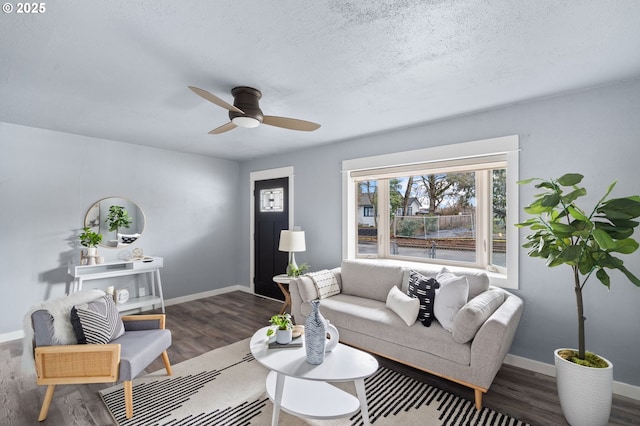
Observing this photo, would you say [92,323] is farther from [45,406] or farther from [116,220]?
[116,220]

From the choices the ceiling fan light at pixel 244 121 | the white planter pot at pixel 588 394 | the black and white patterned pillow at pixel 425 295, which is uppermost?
the ceiling fan light at pixel 244 121

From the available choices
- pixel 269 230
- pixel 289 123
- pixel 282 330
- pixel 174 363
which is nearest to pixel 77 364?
pixel 174 363

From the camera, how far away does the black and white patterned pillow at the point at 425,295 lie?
261 centimetres

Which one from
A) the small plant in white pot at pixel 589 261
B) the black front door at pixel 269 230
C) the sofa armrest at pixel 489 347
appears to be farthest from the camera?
the black front door at pixel 269 230

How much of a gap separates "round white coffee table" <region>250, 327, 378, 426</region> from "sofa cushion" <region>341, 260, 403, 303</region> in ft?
4.01

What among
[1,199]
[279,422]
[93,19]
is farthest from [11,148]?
[279,422]

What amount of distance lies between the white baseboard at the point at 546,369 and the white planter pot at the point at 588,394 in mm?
600

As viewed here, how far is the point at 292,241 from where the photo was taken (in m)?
4.21

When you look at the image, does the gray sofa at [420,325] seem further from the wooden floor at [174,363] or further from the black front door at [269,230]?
the black front door at [269,230]

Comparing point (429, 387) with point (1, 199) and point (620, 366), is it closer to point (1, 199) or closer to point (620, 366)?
point (620, 366)

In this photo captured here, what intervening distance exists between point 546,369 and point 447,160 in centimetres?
214

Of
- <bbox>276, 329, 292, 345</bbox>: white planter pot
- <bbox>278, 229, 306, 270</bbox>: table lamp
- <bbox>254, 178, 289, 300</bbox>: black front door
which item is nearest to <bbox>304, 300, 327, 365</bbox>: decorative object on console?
<bbox>276, 329, 292, 345</bbox>: white planter pot

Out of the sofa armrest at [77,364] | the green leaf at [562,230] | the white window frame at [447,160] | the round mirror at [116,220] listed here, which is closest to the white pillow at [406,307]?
the white window frame at [447,160]

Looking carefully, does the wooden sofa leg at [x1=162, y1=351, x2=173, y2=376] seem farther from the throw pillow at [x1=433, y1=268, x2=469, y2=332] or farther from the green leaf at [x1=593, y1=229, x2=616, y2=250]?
the green leaf at [x1=593, y1=229, x2=616, y2=250]
